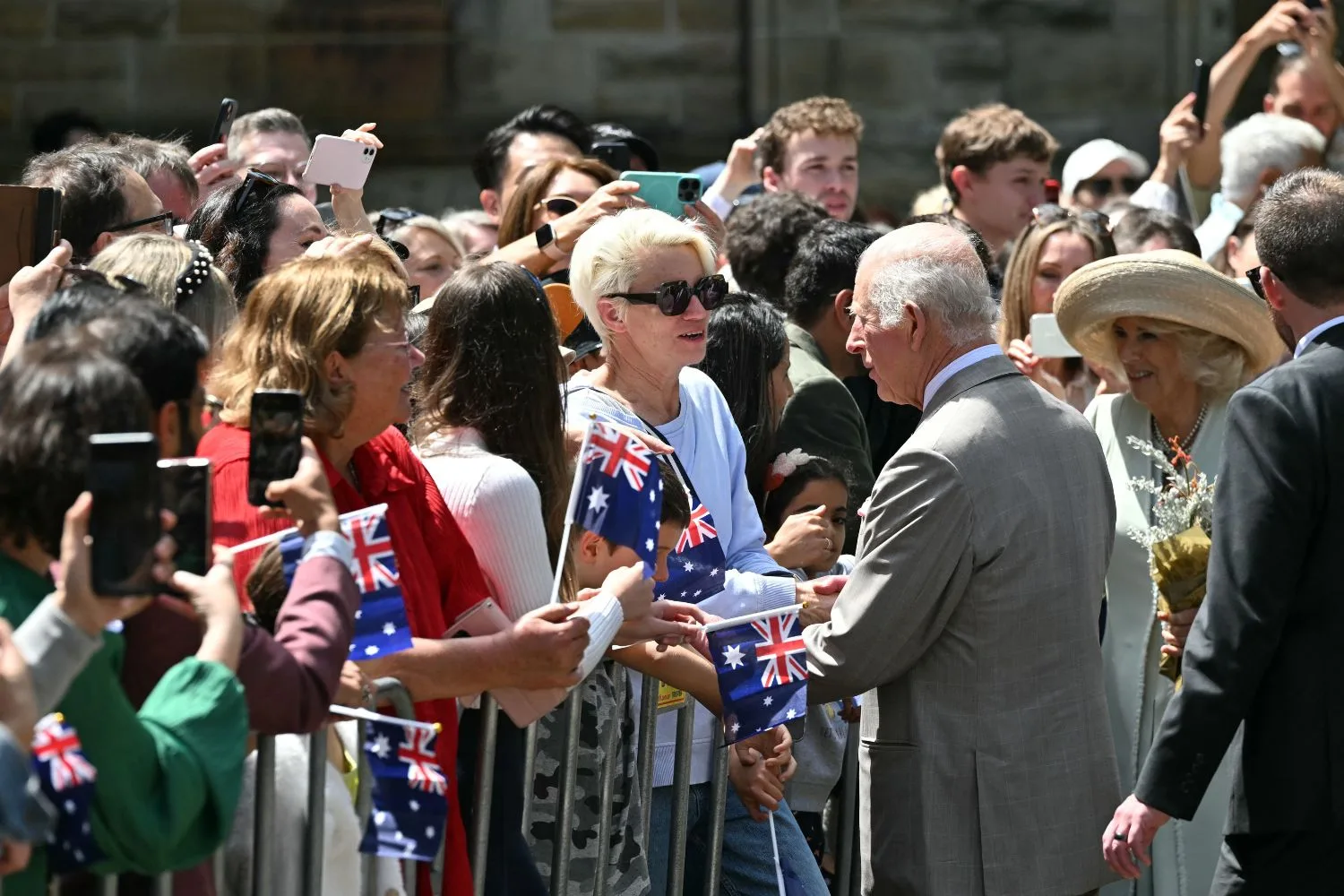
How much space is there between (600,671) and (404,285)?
3.57ft

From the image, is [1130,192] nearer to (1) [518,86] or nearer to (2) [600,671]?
(1) [518,86]

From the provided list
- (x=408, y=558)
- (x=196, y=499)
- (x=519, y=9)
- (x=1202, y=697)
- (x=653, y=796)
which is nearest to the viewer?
(x=196, y=499)

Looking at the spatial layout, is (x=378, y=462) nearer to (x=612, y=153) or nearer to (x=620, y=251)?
(x=620, y=251)

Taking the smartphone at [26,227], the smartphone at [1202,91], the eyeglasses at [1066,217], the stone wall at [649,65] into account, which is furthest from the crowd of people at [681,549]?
the stone wall at [649,65]

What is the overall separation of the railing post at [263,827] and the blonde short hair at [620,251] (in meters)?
2.15

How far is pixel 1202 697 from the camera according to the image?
441 cm

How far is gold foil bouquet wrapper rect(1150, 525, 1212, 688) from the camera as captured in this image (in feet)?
17.7

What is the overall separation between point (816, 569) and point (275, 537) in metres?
2.48

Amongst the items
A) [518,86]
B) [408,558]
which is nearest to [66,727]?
[408,558]

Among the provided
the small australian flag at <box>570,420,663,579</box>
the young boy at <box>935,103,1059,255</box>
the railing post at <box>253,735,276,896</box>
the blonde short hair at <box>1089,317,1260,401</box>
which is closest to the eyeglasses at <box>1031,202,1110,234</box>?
the young boy at <box>935,103,1059,255</box>

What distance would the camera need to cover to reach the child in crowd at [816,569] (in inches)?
217

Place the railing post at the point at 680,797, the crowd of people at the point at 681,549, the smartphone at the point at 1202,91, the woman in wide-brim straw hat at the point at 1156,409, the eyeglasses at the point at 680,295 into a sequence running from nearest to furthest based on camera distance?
the crowd of people at the point at 681,549
the railing post at the point at 680,797
the eyeglasses at the point at 680,295
the woman in wide-brim straw hat at the point at 1156,409
the smartphone at the point at 1202,91

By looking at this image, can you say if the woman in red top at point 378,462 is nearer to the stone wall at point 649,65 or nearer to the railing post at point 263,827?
the railing post at point 263,827

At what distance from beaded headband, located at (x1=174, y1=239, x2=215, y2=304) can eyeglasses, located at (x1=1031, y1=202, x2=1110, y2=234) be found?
3.70 metres
